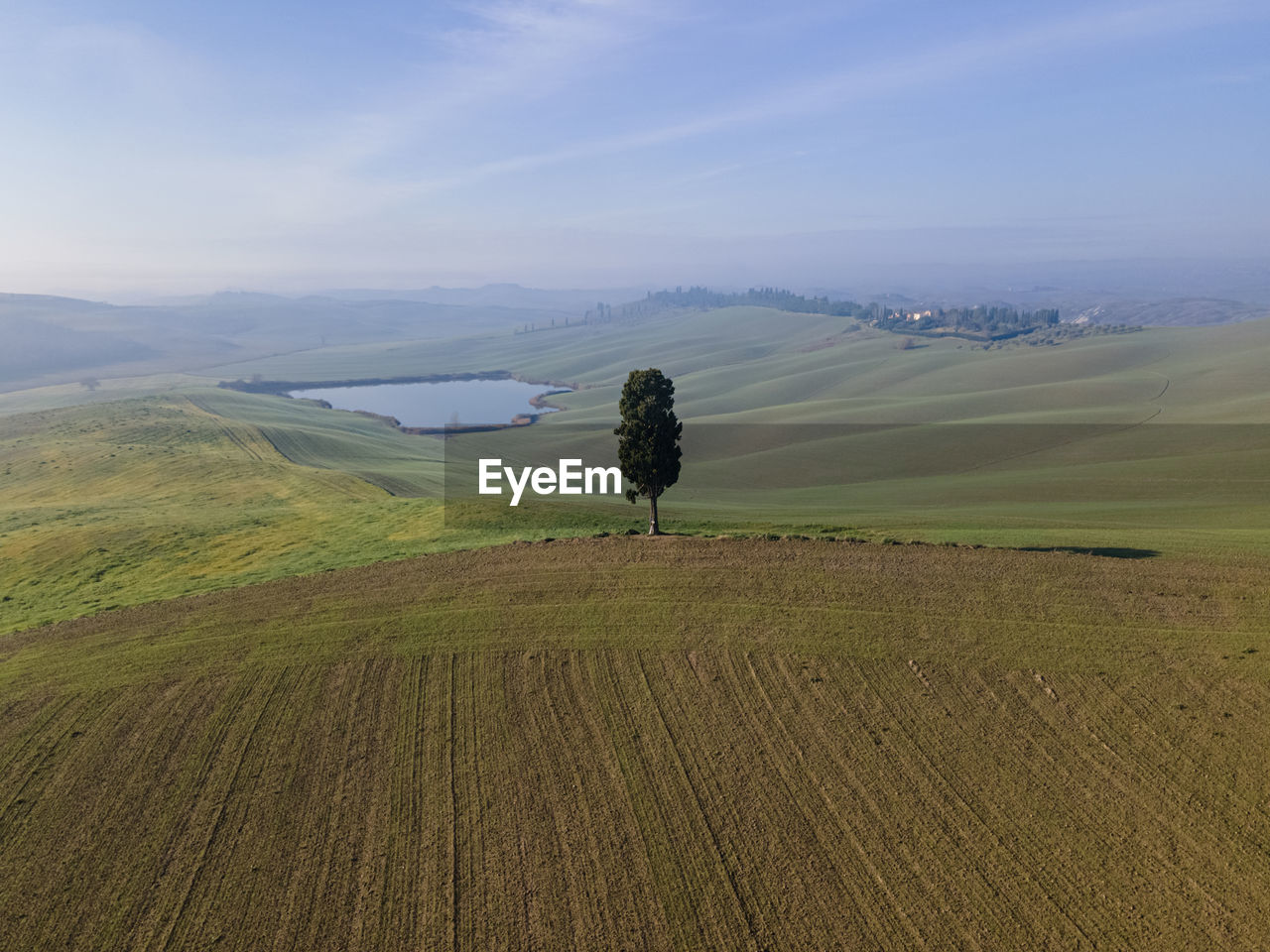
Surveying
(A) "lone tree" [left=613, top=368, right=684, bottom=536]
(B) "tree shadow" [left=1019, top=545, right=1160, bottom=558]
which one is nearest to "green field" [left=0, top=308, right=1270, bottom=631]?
(B) "tree shadow" [left=1019, top=545, right=1160, bottom=558]

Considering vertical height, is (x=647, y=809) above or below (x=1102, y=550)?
below

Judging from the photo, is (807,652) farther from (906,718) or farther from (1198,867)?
(1198,867)

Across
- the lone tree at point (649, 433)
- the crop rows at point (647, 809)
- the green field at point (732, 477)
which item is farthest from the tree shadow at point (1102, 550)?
the lone tree at point (649, 433)

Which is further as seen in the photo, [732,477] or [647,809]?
[732,477]

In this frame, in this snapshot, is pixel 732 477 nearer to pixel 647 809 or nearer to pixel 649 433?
pixel 649 433

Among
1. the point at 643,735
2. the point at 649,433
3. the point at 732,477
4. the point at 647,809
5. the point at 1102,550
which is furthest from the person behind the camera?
the point at 732,477

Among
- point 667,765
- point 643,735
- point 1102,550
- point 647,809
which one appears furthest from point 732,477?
point 647,809

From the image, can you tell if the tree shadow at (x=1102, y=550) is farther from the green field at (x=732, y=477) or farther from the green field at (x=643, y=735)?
the green field at (x=732, y=477)
